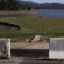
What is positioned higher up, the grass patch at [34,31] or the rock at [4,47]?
the rock at [4,47]

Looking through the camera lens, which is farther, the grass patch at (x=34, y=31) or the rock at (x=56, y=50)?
the grass patch at (x=34, y=31)

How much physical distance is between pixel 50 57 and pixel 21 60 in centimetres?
124

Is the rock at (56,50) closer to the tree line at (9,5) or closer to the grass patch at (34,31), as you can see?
the grass patch at (34,31)

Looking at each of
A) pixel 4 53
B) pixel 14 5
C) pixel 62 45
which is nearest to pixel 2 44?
pixel 4 53

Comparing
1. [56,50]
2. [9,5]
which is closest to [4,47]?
[56,50]

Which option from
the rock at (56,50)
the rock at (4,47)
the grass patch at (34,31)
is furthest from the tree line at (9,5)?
the rock at (56,50)

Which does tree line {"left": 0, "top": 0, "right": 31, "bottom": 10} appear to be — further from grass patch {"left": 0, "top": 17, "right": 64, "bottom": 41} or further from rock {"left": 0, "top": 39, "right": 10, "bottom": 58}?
rock {"left": 0, "top": 39, "right": 10, "bottom": 58}

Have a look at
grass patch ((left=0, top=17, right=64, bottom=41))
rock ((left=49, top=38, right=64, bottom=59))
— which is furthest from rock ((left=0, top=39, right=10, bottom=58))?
grass patch ((left=0, top=17, right=64, bottom=41))

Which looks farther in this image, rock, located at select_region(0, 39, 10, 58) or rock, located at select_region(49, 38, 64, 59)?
rock, located at select_region(0, 39, 10, 58)

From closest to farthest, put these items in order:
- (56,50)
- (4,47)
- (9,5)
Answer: (56,50), (4,47), (9,5)

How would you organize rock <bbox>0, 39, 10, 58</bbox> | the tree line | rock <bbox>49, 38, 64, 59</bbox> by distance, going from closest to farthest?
rock <bbox>49, 38, 64, 59</bbox> → rock <bbox>0, 39, 10, 58</bbox> → the tree line

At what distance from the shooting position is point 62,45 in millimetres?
9992

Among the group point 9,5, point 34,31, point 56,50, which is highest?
point 56,50

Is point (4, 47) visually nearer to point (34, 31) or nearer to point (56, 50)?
point (56, 50)
